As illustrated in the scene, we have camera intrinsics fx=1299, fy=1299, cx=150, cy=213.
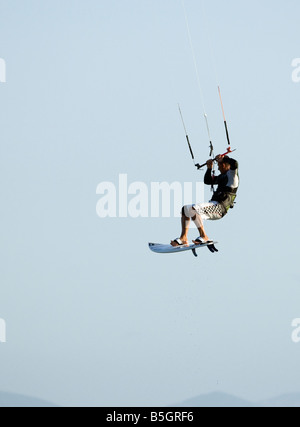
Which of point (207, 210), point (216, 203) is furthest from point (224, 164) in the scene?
point (207, 210)

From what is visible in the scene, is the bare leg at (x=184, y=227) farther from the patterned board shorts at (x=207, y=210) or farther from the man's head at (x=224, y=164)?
the man's head at (x=224, y=164)

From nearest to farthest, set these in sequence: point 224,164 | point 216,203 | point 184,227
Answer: point 224,164, point 184,227, point 216,203

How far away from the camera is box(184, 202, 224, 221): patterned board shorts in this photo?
1442 inches

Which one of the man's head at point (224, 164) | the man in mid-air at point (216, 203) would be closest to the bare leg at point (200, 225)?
the man in mid-air at point (216, 203)

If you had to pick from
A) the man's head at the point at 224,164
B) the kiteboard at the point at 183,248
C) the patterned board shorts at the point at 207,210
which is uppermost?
the man's head at the point at 224,164

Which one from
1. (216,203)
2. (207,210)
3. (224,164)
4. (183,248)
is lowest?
(183,248)

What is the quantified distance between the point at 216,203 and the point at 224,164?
1.17 m

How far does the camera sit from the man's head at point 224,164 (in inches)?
A: 1442

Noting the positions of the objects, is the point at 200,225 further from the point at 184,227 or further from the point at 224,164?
the point at 224,164

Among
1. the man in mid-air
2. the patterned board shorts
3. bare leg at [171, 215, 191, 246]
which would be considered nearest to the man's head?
the man in mid-air

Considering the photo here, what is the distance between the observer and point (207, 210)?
1449 inches
